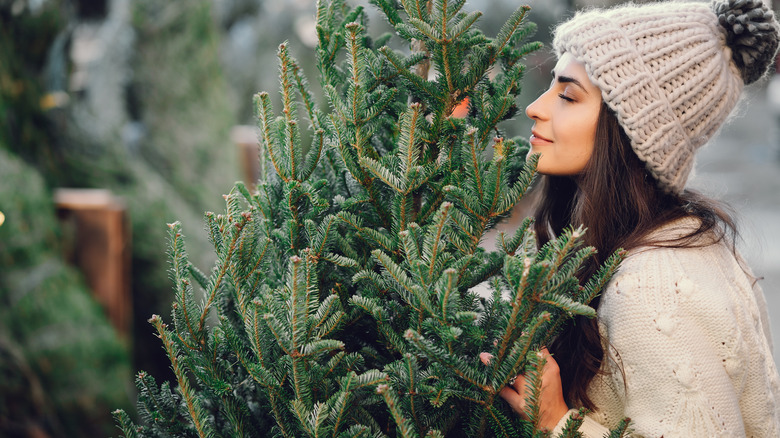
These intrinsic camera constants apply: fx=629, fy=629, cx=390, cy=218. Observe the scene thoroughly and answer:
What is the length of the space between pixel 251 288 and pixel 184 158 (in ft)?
10.4

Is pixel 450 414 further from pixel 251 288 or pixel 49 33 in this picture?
pixel 49 33

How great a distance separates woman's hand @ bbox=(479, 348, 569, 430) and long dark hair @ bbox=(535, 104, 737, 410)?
0.14m

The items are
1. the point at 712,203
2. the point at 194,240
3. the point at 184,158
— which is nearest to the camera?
the point at 712,203

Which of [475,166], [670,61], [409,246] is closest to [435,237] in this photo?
[409,246]

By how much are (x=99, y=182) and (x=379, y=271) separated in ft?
9.81

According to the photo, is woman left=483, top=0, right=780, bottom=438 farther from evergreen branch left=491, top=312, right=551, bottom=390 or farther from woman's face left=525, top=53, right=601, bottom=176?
evergreen branch left=491, top=312, right=551, bottom=390

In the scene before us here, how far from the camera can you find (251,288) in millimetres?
1407

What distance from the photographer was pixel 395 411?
1134 millimetres

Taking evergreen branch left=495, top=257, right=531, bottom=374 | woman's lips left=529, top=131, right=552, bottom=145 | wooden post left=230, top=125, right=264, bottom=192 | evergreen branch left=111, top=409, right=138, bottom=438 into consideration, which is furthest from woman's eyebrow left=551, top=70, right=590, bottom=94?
wooden post left=230, top=125, right=264, bottom=192

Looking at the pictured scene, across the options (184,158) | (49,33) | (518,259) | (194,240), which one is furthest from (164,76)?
(518,259)

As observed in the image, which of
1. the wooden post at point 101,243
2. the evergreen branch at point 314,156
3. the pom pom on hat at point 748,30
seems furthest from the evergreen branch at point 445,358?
the wooden post at point 101,243

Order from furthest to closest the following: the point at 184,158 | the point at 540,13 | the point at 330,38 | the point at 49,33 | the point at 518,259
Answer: the point at 540,13, the point at 184,158, the point at 49,33, the point at 330,38, the point at 518,259

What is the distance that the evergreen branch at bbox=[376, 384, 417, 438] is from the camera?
3.63 ft

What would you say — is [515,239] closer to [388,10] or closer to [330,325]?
[330,325]
